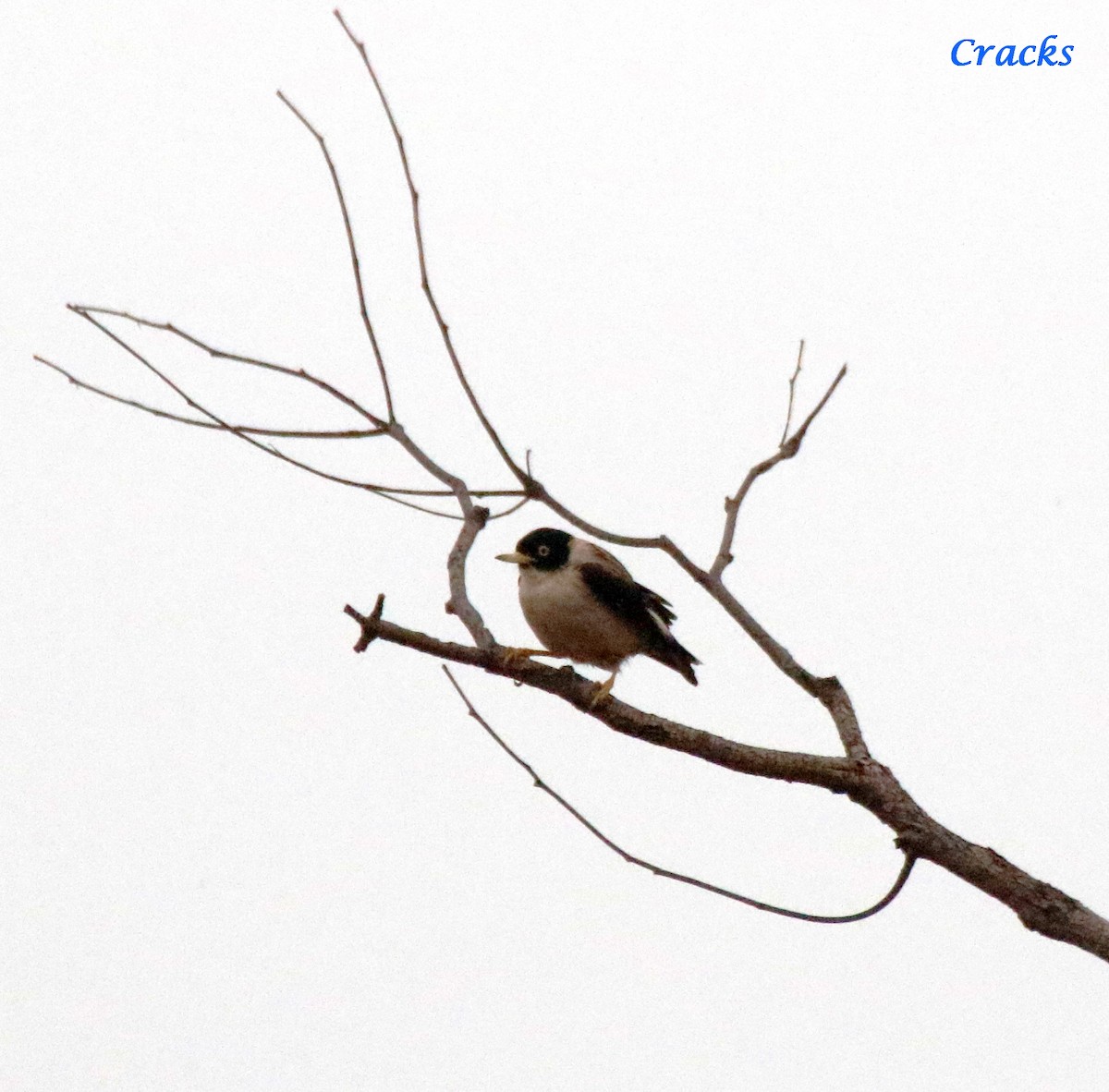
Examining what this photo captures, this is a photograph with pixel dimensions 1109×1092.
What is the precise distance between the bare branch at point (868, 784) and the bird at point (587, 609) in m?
2.07

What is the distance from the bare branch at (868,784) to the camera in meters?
3.44

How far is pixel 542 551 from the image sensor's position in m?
6.57

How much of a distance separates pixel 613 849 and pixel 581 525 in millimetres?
823

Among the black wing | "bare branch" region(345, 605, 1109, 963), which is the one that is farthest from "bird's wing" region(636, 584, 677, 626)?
"bare branch" region(345, 605, 1109, 963)

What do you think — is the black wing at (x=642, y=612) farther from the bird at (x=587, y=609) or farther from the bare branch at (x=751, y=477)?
the bare branch at (x=751, y=477)

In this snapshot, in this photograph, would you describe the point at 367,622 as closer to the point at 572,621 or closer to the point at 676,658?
the point at 572,621

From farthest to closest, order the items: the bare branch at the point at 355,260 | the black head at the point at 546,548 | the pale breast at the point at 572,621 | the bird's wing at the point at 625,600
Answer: the black head at the point at 546,548
the bird's wing at the point at 625,600
the pale breast at the point at 572,621
the bare branch at the point at 355,260

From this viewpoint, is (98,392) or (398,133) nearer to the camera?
(398,133)

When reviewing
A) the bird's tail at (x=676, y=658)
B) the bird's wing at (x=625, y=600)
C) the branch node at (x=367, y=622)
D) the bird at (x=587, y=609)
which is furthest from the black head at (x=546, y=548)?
the branch node at (x=367, y=622)

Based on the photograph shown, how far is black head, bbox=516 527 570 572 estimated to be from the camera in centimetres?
647

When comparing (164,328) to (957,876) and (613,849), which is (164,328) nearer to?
(613,849)

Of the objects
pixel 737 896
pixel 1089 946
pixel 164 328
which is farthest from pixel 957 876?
pixel 164 328

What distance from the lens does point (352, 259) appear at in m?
3.53

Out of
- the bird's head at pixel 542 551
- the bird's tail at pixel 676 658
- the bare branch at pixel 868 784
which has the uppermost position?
the bird's head at pixel 542 551
